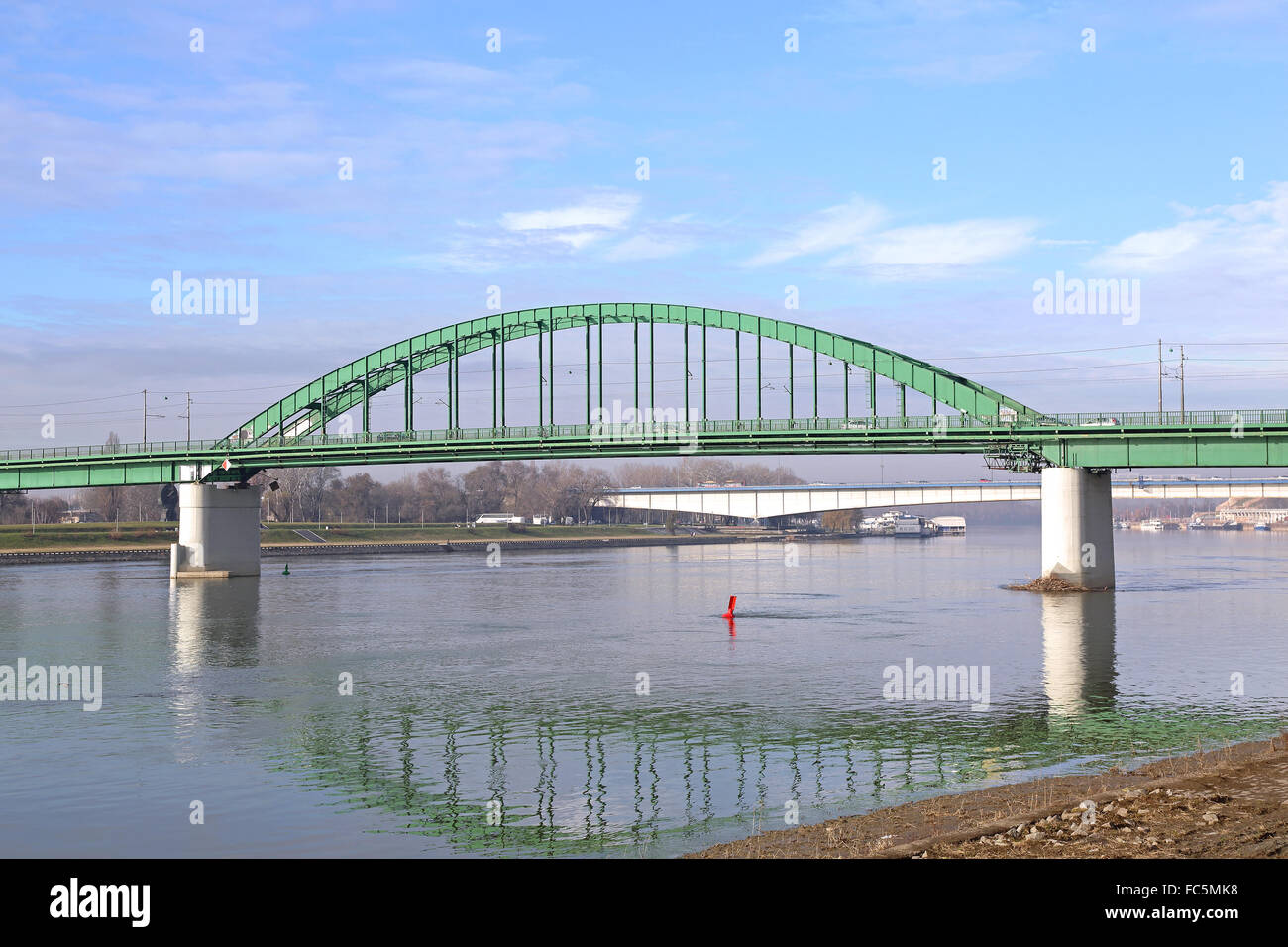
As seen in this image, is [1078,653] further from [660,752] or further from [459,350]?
[459,350]

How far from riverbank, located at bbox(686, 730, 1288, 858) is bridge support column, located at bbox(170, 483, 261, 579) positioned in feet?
292

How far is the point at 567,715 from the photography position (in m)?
32.6

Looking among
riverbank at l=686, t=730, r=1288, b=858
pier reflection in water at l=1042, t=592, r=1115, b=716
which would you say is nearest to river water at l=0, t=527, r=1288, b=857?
pier reflection in water at l=1042, t=592, r=1115, b=716

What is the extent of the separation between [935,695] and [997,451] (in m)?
52.4

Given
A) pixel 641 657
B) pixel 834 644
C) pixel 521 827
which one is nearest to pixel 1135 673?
pixel 834 644

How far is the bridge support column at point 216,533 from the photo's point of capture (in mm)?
99750

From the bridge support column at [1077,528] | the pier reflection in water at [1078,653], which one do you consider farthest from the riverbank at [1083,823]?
the bridge support column at [1077,528]

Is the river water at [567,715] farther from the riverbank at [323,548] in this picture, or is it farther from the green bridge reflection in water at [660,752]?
the riverbank at [323,548]

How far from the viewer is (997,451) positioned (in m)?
84.2

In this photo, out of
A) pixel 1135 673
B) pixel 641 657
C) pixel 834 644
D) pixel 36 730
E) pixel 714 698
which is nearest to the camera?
pixel 36 730

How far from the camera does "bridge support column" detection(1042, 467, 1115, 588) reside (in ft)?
251

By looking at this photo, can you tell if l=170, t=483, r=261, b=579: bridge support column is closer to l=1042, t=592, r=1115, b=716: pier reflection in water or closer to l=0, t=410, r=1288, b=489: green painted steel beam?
l=0, t=410, r=1288, b=489: green painted steel beam

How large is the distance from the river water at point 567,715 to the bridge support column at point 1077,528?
15.5 ft
